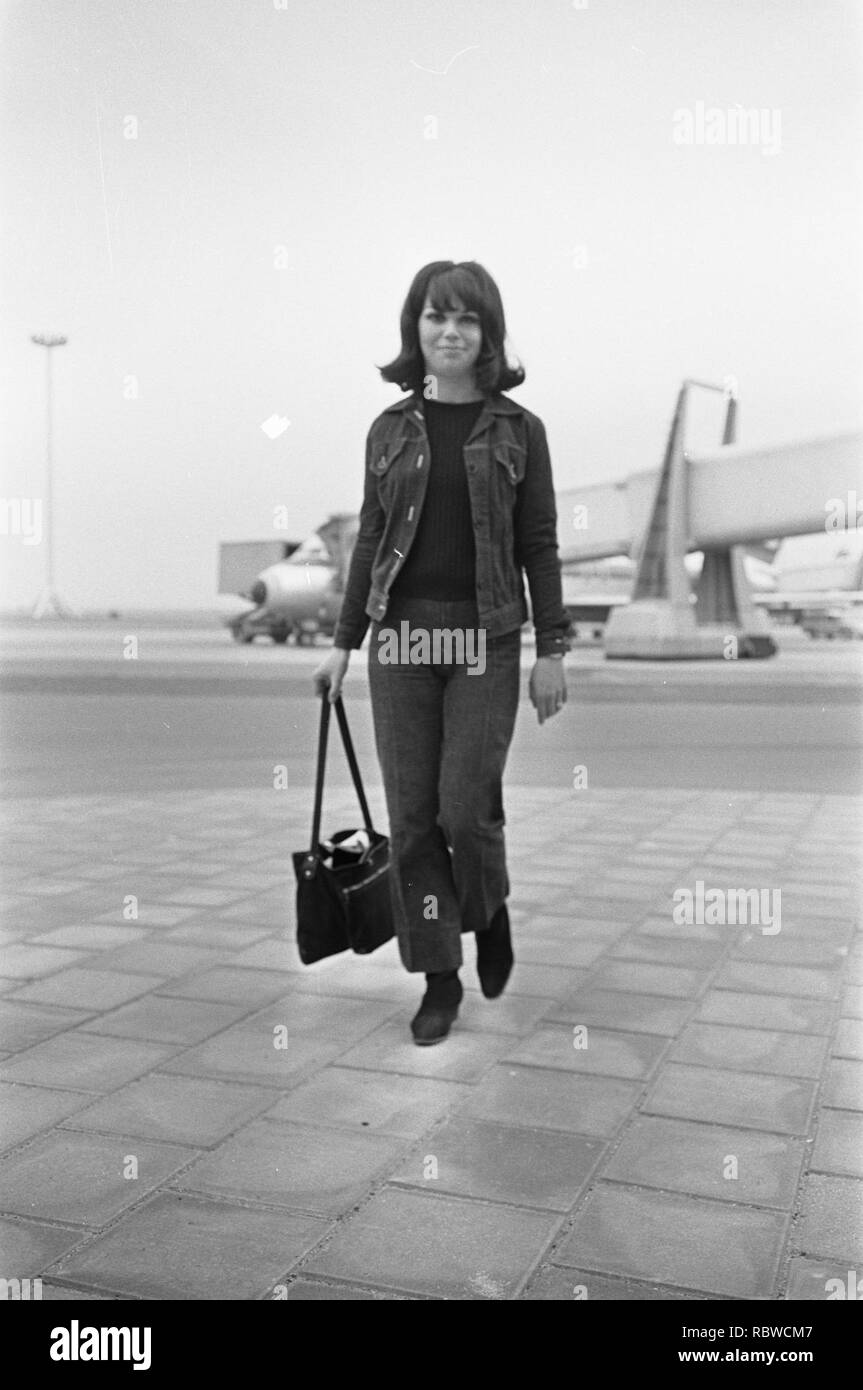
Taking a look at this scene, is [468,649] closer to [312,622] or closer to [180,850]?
[180,850]

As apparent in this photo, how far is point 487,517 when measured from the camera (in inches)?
124

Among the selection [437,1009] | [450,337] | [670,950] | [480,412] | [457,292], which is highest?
[457,292]

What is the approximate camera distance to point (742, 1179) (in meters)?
2.50

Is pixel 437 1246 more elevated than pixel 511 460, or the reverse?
pixel 511 460

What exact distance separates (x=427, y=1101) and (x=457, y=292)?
1.80 meters

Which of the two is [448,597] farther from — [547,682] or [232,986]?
[232,986]

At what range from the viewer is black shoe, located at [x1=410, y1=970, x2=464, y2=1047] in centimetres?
331

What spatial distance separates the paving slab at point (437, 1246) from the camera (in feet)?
6.77

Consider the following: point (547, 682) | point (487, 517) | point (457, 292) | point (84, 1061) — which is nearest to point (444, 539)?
point (487, 517)

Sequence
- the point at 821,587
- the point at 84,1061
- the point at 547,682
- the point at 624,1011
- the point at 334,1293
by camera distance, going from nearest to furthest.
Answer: the point at 334,1293 → the point at 84,1061 → the point at 547,682 → the point at 624,1011 → the point at 821,587

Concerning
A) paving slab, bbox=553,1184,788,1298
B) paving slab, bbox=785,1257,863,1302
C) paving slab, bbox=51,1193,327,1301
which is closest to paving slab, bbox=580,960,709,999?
paving slab, bbox=553,1184,788,1298

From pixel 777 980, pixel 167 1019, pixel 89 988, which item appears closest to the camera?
pixel 167 1019

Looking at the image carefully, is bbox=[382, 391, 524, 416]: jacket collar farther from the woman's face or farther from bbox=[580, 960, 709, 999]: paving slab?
bbox=[580, 960, 709, 999]: paving slab

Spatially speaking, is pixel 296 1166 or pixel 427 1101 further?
pixel 427 1101
